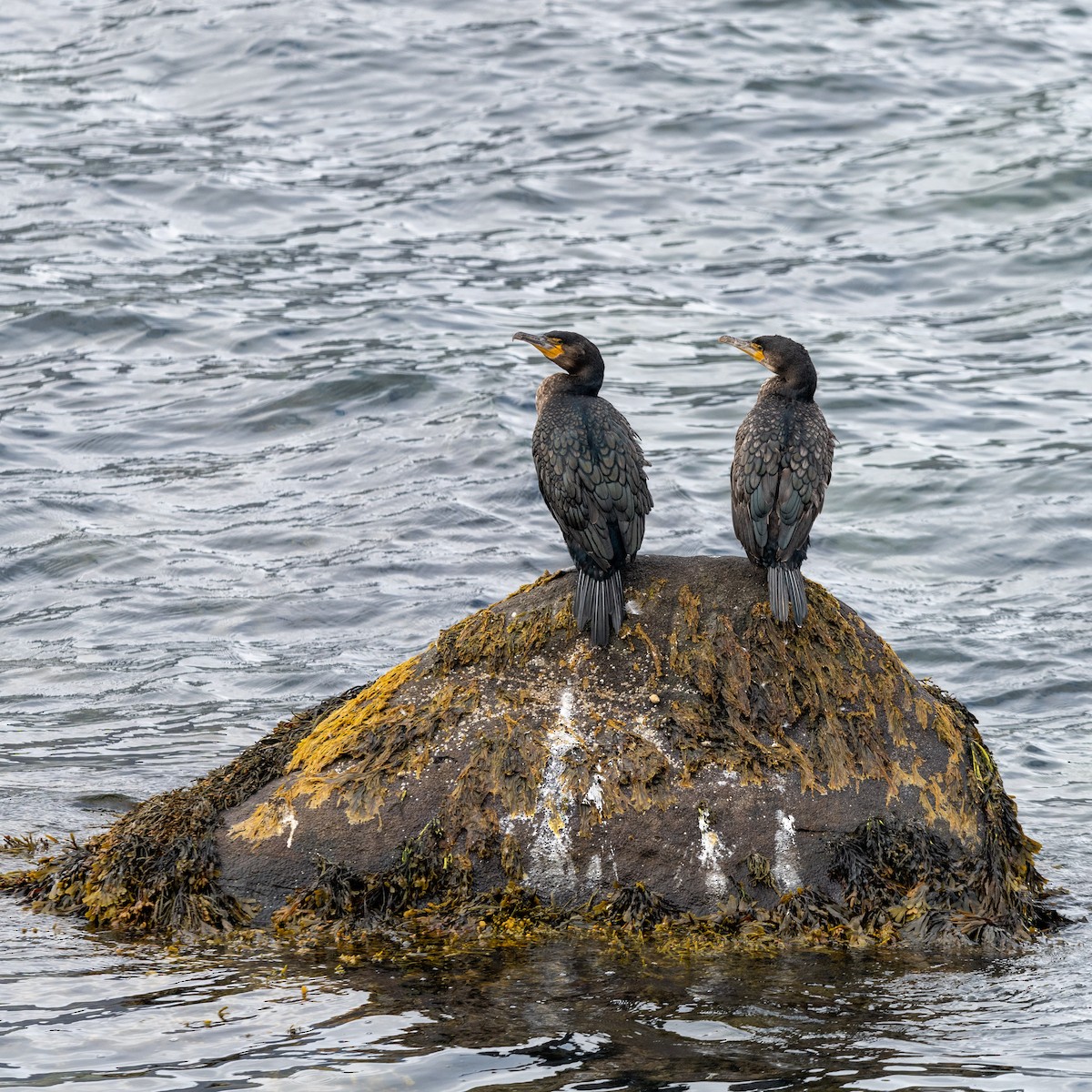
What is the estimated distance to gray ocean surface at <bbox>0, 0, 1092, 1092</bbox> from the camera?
5.60 metres

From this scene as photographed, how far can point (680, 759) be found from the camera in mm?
6258

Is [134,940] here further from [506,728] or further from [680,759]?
[680,759]

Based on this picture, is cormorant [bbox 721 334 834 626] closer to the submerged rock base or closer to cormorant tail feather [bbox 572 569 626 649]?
the submerged rock base

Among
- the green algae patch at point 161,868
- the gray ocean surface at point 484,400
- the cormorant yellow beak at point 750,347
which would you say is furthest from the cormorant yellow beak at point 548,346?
the gray ocean surface at point 484,400

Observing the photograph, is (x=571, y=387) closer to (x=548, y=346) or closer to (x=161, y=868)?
(x=548, y=346)

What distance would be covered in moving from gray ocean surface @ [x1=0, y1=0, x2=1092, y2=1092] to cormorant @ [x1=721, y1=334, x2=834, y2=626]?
4.76 feet

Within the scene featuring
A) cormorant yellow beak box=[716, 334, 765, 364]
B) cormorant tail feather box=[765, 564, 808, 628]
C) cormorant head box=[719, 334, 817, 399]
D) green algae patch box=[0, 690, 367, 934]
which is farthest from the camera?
cormorant yellow beak box=[716, 334, 765, 364]

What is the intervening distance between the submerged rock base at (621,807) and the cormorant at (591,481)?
15 cm

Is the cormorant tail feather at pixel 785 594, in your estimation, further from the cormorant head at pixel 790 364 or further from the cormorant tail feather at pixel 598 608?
the cormorant head at pixel 790 364

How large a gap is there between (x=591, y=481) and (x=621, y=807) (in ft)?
4.22

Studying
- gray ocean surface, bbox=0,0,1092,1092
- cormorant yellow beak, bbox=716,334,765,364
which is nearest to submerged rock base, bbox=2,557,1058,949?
gray ocean surface, bbox=0,0,1092,1092

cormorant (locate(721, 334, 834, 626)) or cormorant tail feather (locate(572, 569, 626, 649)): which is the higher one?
cormorant (locate(721, 334, 834, 626))

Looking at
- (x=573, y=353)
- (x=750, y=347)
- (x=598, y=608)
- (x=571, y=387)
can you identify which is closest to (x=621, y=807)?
(x=598, y=608)

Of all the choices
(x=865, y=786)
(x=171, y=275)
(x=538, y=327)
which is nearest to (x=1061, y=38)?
(x=538, y=327)
